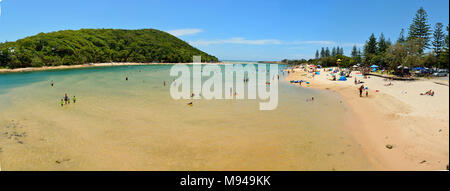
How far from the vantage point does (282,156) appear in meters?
9.20

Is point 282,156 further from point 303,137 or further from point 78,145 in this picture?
point 78,145

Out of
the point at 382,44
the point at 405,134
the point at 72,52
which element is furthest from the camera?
the point at 72,52

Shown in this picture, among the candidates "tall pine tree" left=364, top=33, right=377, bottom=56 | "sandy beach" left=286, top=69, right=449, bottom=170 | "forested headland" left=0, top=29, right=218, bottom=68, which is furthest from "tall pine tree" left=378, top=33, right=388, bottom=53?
"forested headland" left=0, top=29, right=218, bottom=68

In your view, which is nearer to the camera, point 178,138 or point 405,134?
point 405,134
